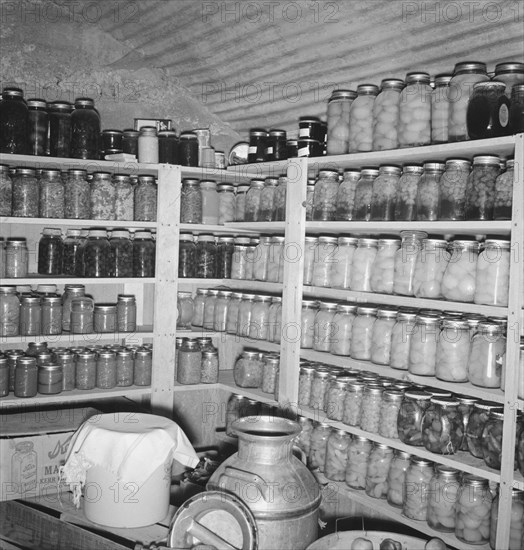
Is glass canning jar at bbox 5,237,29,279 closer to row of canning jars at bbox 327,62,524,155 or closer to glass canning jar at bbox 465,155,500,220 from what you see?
row of canning jars at bbox 327,62,524,155

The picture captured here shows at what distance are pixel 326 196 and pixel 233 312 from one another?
818mm

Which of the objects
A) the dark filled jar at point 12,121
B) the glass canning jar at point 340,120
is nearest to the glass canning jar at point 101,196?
the dark filled jar at point 12,121

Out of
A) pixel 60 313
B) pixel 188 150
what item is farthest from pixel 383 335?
pixel 60 313

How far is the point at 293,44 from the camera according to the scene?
9.29ft

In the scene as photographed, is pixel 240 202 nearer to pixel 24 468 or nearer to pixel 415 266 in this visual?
pixel 415 266

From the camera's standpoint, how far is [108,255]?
3049 millimetres

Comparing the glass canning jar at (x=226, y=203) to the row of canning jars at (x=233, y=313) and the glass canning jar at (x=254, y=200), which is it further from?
the row of canning jars at (x=233, y=313)

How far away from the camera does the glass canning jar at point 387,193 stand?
2.48 m

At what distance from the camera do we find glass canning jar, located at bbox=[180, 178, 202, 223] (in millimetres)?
3191

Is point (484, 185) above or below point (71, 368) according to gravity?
above

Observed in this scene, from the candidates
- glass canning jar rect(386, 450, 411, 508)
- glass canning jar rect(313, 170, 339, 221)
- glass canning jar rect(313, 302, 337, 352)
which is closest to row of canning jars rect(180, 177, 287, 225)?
glass canning jar rect(313, 170, 339, 221)

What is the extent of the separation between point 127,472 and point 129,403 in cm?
150

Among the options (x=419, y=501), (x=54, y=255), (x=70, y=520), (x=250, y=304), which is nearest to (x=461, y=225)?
(x=419, y=501)

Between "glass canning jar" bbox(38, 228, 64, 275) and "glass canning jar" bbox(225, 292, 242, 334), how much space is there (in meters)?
0.80
